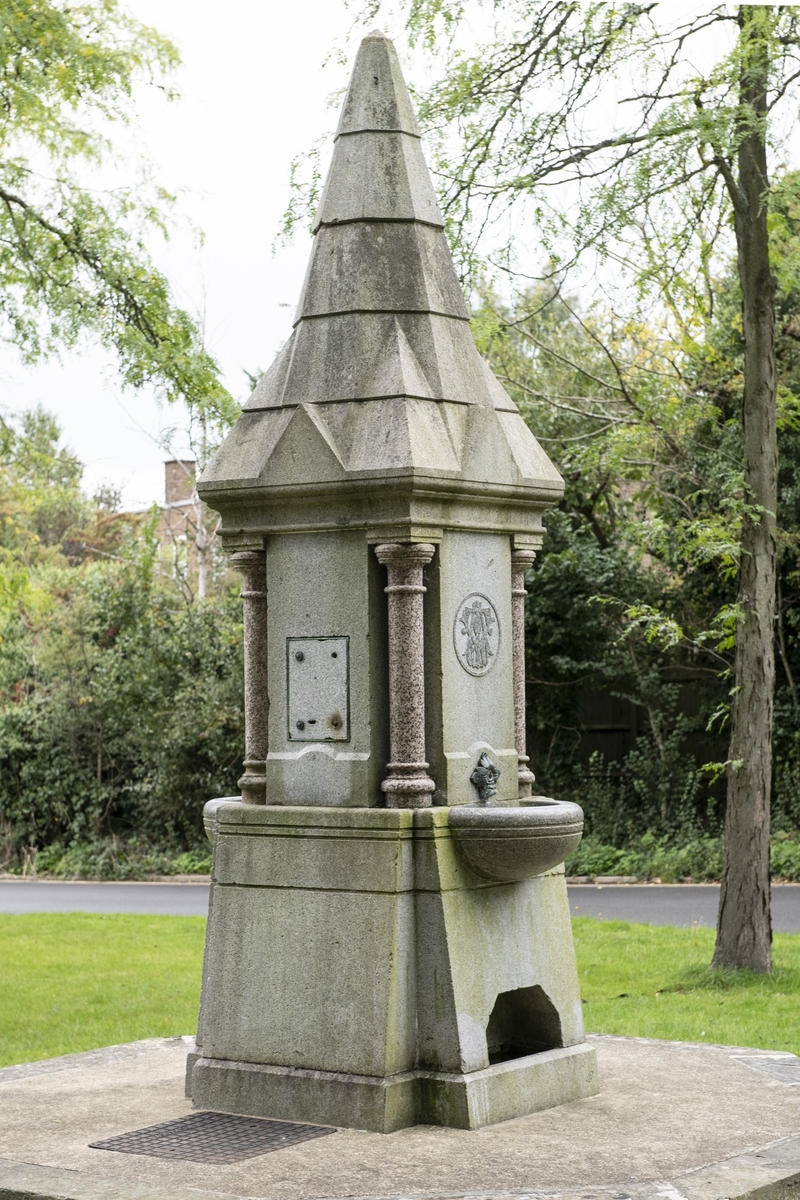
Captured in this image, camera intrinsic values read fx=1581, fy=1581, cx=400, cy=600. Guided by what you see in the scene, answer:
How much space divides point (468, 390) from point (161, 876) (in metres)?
17.0

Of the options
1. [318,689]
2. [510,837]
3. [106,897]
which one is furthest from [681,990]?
[106,897]

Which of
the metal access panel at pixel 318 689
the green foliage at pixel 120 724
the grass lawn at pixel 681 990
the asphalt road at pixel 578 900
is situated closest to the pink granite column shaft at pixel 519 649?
the metal access panel at pixel 318 689

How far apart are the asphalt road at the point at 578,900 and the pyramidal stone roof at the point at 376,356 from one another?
8.76m

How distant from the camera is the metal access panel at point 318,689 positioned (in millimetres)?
7035

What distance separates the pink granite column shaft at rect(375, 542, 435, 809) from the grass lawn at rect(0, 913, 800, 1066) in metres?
3.54

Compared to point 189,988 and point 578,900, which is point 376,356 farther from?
point 578,900

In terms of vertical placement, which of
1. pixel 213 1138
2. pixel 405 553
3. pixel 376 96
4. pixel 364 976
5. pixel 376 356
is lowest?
pixel 213 1138

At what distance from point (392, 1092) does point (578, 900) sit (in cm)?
1164

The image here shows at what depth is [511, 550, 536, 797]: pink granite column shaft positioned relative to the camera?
24.8 ft

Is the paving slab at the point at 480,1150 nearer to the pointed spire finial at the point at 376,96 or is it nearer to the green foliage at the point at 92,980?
the green foliage at the point at 92,980

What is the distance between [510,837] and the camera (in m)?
6.62

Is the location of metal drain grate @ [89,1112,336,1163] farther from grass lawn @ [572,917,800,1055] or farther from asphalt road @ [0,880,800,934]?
asphalt road @ [0,880,800,934]

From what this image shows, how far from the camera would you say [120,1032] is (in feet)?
34.8

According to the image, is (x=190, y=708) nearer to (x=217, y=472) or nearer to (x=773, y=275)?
(x=773, y=275)
